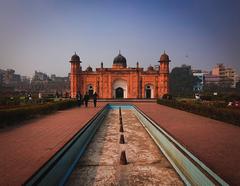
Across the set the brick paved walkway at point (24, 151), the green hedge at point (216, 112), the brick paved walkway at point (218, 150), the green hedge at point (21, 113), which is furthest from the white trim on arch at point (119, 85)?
the brick paved walkway at point (218, 150)

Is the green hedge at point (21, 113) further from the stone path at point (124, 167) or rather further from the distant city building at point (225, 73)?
the distant city building at point (225, 73)

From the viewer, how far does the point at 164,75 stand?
37.8m

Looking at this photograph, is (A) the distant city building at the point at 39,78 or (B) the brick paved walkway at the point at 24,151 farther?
(A) the distant city building at the point at 39,78

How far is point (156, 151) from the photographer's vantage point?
6.84 meters

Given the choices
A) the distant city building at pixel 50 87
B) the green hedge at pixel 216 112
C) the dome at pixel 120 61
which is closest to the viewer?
the green hedge at pixel 216 112

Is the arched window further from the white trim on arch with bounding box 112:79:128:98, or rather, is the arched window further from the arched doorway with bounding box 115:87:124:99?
the arched doorway with bounding box 115:87:124:99

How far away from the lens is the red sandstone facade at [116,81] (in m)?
38.4

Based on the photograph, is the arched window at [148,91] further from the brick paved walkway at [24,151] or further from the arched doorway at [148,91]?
the brick paved walkway at [24,151]

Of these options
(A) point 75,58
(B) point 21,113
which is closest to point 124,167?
(B) point 21,113

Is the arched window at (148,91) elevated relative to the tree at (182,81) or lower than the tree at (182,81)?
lower

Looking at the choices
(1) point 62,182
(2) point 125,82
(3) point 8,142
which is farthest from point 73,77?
(1) point 62,182

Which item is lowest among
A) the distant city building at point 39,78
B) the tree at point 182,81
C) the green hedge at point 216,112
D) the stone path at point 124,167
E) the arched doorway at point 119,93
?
the stone path at point 124,167

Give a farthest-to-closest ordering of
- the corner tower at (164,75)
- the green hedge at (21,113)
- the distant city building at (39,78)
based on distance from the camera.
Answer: the distant city building at (39,78)
the corner tower at (164,75)
the green hedge at (21,113)

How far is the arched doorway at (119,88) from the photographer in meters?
39.1
